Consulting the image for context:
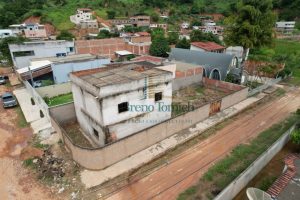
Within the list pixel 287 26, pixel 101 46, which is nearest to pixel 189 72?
pixel 101 46

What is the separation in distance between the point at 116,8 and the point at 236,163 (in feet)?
297

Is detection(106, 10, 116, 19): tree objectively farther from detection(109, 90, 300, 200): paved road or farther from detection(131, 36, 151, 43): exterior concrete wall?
detection(109, 90, 300, 200): paved road

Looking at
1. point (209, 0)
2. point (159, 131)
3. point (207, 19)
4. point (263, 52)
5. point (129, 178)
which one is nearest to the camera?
point (129, 178)

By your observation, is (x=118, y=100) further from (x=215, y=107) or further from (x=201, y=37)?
(x=201, y=37)

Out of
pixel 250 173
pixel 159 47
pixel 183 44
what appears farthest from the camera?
pixel 183 44

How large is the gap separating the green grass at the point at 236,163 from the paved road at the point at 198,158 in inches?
16.7

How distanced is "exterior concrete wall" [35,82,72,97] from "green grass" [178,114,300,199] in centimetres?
1984

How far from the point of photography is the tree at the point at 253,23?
2291 cm

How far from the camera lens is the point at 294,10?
76.4m

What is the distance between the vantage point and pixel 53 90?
24375mm

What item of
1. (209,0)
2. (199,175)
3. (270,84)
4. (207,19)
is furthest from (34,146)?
(209,0)

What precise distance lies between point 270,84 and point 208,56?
30.3 feet

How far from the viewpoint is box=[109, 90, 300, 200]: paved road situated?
11086 millimetres

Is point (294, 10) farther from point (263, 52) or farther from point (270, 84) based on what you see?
point (270, 84)
